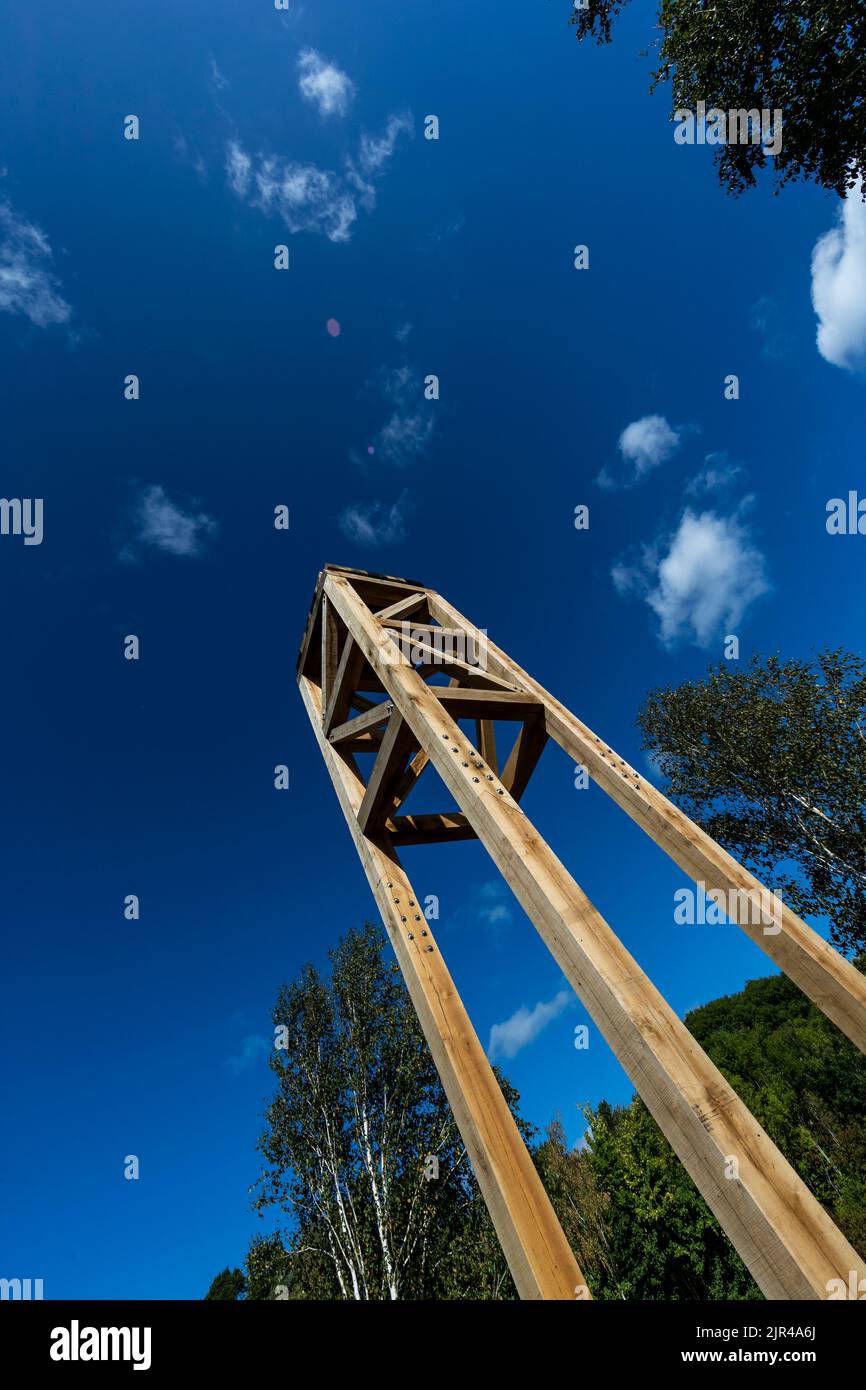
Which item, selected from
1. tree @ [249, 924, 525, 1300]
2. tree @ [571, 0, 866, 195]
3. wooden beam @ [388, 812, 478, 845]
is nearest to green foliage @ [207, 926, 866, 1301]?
tree @ [249, 924, 525, 1300]

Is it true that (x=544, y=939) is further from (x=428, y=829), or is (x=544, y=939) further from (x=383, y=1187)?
(x=383, y=1187)

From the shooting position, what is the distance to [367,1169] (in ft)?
35.1

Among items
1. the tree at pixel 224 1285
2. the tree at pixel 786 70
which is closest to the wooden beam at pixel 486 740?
the tree at pixel 786 70

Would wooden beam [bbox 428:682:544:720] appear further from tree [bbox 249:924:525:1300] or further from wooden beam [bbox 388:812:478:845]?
tree [bbox 249:924:525:1300]

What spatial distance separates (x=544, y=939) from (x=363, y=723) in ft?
7.95

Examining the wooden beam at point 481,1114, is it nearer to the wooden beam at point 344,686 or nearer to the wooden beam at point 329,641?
the wooden beam at point 344,686

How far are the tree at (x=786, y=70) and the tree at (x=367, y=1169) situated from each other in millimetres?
14704

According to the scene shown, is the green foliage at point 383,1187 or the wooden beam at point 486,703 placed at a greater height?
the wooden beam at point 486,703

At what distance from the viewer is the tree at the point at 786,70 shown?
5.54 metres

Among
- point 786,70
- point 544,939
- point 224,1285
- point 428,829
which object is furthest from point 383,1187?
point 224,1285

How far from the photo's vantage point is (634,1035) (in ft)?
5.05
